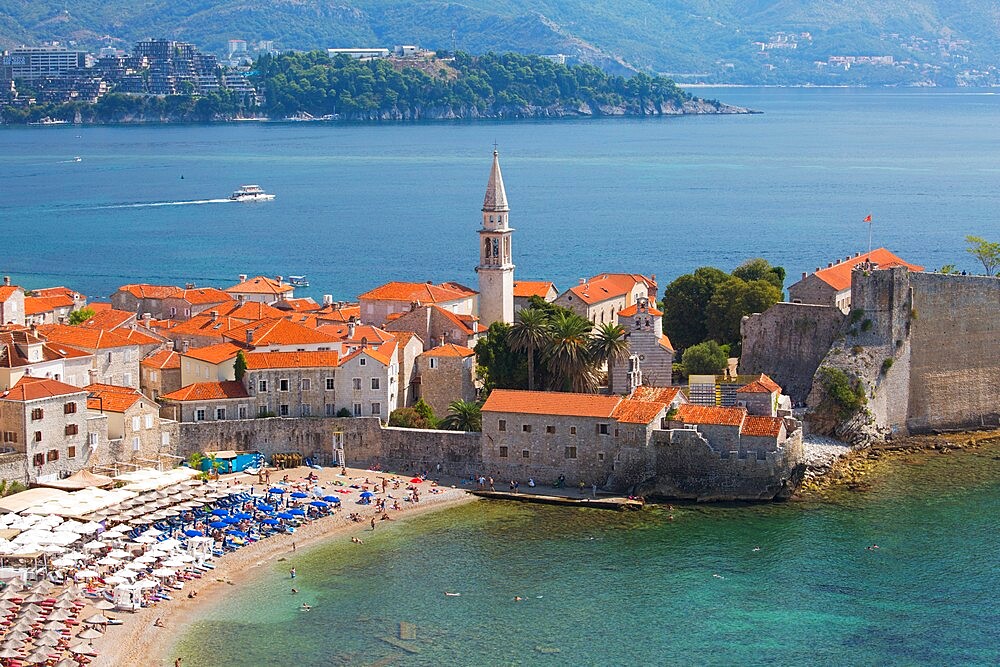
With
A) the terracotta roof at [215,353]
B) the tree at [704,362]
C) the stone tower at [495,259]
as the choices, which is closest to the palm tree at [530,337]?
the tree at [704,362]

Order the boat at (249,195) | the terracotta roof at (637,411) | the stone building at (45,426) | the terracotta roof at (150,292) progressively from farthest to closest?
1. the boat at (249,195)
2. the terracotta roof at (150,292)
3. the terracotta roof at (637,411)
4. the stone building at (45,426)

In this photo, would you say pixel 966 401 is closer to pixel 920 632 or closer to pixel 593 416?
pixel 593 416

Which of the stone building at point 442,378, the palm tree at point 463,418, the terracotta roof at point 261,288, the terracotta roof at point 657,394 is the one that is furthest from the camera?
the terracotta roof at point 261,288

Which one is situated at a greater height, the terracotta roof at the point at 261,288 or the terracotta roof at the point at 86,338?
the terracotta roof at the point at 261,288

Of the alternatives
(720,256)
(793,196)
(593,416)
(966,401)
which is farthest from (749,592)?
(793,196)

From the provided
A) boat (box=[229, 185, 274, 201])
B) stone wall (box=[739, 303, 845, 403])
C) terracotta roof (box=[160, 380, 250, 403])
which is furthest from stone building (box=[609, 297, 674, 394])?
boat (box=[229, 185, 274, 201])

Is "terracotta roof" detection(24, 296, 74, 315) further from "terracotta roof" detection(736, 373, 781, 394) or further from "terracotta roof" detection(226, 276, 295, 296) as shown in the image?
"terracotta roof" detection(736, 373, 781, 394)

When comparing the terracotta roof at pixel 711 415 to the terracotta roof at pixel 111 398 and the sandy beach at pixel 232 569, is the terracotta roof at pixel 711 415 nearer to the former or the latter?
the sandy beach at pixel 232 569

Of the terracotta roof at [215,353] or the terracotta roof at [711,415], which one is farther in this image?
the terracotta roof at [215,353]
